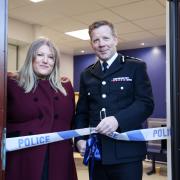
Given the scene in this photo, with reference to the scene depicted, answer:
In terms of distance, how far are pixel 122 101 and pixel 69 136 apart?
39 cm

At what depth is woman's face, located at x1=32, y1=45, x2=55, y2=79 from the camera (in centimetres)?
184

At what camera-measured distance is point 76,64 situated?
9.10m

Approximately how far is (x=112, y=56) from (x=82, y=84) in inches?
12.1

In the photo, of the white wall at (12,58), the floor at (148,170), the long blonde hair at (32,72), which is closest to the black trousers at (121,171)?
the long blonde hair at (32,72)

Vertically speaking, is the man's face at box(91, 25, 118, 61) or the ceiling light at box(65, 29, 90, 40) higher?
the ceiling light at box(65, 29, 90, 40)

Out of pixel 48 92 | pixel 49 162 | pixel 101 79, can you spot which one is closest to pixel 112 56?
pixel 101 79

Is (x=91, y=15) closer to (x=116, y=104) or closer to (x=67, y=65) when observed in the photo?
(x=116, y=104)

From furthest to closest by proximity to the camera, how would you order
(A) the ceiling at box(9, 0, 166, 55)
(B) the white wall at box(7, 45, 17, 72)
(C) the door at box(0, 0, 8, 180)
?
(B) the white wall at box(7, 45, 17, 72) → (A) the ceiling at box(9, 0, 166, 55) → (C) the door at box(0, 0, 8, 180)

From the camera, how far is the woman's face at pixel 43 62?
184cm

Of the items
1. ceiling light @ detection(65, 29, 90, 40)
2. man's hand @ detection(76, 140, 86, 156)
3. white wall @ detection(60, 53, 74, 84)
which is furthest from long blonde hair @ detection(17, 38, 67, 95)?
white wall @ detection(60, 53, 74, 84)

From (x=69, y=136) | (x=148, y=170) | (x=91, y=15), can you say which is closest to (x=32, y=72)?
(x=69, y=136)

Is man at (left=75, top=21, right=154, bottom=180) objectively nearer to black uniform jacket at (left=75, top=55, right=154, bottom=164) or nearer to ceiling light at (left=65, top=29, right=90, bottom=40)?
black uniform jacket at (left=75, top=55, right=154, bottom=164)

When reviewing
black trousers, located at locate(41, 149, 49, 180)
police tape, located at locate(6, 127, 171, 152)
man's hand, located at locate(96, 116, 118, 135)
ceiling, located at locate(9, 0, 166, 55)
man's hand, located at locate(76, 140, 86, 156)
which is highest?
ceiling, located at locate(9, 0, 166, 55)

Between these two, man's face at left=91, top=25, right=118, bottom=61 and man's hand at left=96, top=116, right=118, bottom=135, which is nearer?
man's hand at left=96, top=116, right=118, bottom=135
